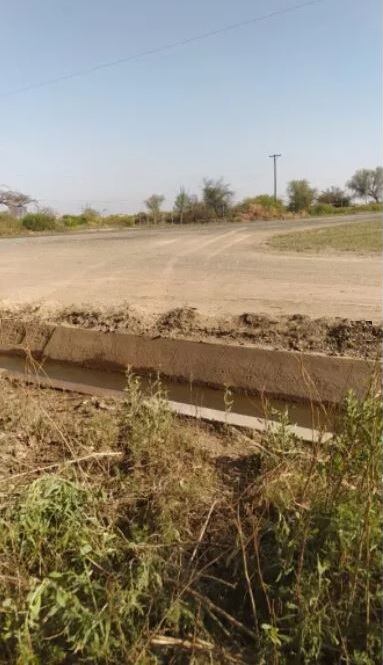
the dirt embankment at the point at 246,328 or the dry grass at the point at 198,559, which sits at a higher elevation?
the dirt embankment at the point at 246,328

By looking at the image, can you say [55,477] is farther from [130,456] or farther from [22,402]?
[22,402]

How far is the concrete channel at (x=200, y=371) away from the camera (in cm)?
528

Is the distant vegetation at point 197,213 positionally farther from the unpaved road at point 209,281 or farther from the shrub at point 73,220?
the unpaved road at point 209,281

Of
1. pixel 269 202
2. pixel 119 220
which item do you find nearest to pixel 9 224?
pixel 119 220

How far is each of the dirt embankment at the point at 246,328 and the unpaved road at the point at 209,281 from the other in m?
0.65

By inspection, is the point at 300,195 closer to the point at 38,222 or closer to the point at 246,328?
the point at 38,222

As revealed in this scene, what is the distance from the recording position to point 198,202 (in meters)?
54.5

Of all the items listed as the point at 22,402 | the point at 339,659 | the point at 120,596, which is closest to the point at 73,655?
the point at 120,596

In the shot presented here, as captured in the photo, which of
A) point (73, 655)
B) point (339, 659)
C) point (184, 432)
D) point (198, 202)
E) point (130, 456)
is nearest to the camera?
point (339, 659)

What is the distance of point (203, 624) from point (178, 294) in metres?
7.36

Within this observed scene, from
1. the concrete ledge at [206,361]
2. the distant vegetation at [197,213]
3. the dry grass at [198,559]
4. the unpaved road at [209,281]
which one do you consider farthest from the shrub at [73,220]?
the dry grass at [198,559]

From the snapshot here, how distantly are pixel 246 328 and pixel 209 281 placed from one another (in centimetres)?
365

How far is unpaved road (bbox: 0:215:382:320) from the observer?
8406 millimetres

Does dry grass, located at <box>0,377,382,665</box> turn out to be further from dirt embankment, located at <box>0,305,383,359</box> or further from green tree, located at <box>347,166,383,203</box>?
green tree, located at <box>347,166,383,203</box>
